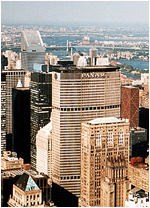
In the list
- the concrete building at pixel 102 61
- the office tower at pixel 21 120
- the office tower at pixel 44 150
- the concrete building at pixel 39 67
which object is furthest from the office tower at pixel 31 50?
the office tower at pixel 44 150

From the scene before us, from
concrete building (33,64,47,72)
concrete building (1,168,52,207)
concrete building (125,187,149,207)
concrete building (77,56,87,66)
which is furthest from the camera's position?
concrete building (33,64,47,72)

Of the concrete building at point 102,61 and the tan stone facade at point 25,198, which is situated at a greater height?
the concrete building at point 102,61

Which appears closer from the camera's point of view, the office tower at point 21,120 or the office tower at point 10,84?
the office tower at point 21,120

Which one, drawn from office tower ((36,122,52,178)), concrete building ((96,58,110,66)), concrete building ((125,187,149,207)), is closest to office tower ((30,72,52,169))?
office tower ((36,122,52,178))

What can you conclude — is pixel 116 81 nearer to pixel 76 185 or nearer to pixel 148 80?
pixel 76 185

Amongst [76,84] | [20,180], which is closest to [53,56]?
[76,84]

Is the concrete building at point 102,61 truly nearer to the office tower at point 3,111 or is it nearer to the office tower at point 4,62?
the office tower at point 3,111

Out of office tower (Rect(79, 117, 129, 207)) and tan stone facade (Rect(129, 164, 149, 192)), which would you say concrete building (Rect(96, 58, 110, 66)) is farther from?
tan stone facade (Rect(129, 164, 149, 192))
